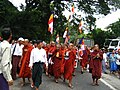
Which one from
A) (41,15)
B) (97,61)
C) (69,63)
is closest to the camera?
(69,63)

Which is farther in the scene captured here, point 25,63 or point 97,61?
point 97,61

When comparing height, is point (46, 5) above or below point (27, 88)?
above

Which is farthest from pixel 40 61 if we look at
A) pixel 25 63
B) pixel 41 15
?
pixel 41 15

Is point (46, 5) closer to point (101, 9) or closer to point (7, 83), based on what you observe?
point (101, 9)

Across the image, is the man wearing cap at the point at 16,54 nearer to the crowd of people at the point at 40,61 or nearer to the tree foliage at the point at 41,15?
the crowd of people at the point at 40,61

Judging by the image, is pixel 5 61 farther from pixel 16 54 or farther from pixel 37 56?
pixel 16 54

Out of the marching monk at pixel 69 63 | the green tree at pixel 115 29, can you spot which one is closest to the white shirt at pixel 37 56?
the marching monk at pixel 69 63

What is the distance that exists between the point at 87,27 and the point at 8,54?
26.8 m

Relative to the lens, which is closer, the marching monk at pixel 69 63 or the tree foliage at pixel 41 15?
the marching monk at pixel 69 63

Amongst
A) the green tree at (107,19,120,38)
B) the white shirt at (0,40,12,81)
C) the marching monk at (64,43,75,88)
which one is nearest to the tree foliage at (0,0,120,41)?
the marching monk at (64,43,75,88)

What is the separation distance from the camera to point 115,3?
32.3 meters

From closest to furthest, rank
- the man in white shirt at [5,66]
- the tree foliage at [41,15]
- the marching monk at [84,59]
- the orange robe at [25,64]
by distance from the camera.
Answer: the man in white shirt at [5,66]
the orange robe at [25,64]
the marching monk at [84,59]
the tree foliage at [41,15]

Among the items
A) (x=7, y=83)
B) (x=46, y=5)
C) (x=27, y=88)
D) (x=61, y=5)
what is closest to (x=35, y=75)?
(x=27, y=88)

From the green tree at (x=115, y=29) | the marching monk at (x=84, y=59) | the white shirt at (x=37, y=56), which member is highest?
the green tree at (x=115, y=29)
